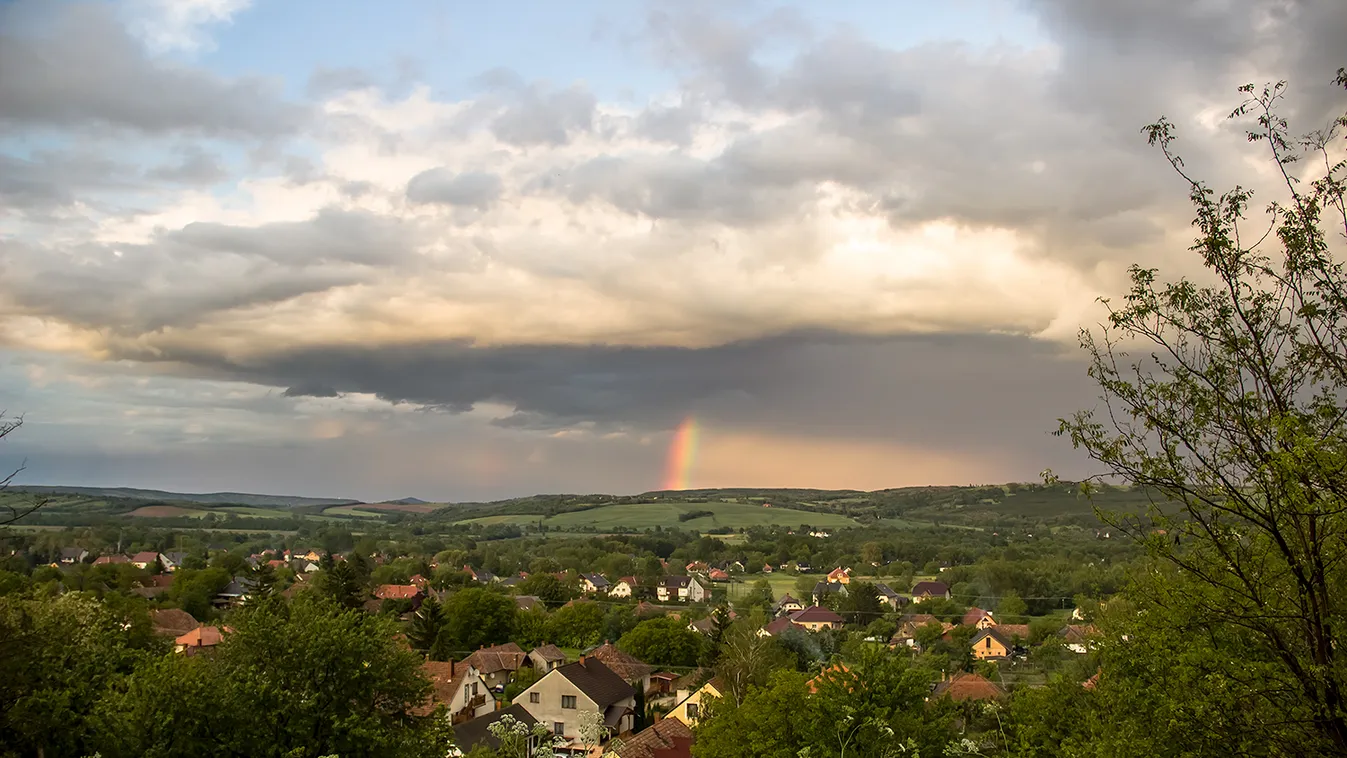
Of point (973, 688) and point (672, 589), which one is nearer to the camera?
point (973, 688)

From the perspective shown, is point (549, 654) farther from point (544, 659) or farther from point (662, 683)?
point (662, 683)

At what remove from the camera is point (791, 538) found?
182500 millimetres

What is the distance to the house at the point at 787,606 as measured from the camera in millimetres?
98075

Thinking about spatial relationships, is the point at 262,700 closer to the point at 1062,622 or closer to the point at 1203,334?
the point at 1203,334

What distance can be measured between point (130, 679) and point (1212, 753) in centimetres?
1907

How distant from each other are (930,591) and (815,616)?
3183cm

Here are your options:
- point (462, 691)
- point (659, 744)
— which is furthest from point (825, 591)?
point (659, 744)

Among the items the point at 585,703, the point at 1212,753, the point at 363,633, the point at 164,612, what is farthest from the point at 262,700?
the point at 164,612

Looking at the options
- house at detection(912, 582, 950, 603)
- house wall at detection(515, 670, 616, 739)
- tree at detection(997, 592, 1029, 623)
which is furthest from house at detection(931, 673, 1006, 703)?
house at detection(912, 582, 950, 603)

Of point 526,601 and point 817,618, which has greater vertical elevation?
point 526,601

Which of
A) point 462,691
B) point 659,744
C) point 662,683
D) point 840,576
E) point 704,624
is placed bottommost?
point 840,576

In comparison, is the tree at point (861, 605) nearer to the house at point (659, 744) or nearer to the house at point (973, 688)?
the house at point (973, 688)

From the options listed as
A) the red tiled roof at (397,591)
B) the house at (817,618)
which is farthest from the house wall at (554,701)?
the red tiled roof at (397,591)

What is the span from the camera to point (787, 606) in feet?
338
